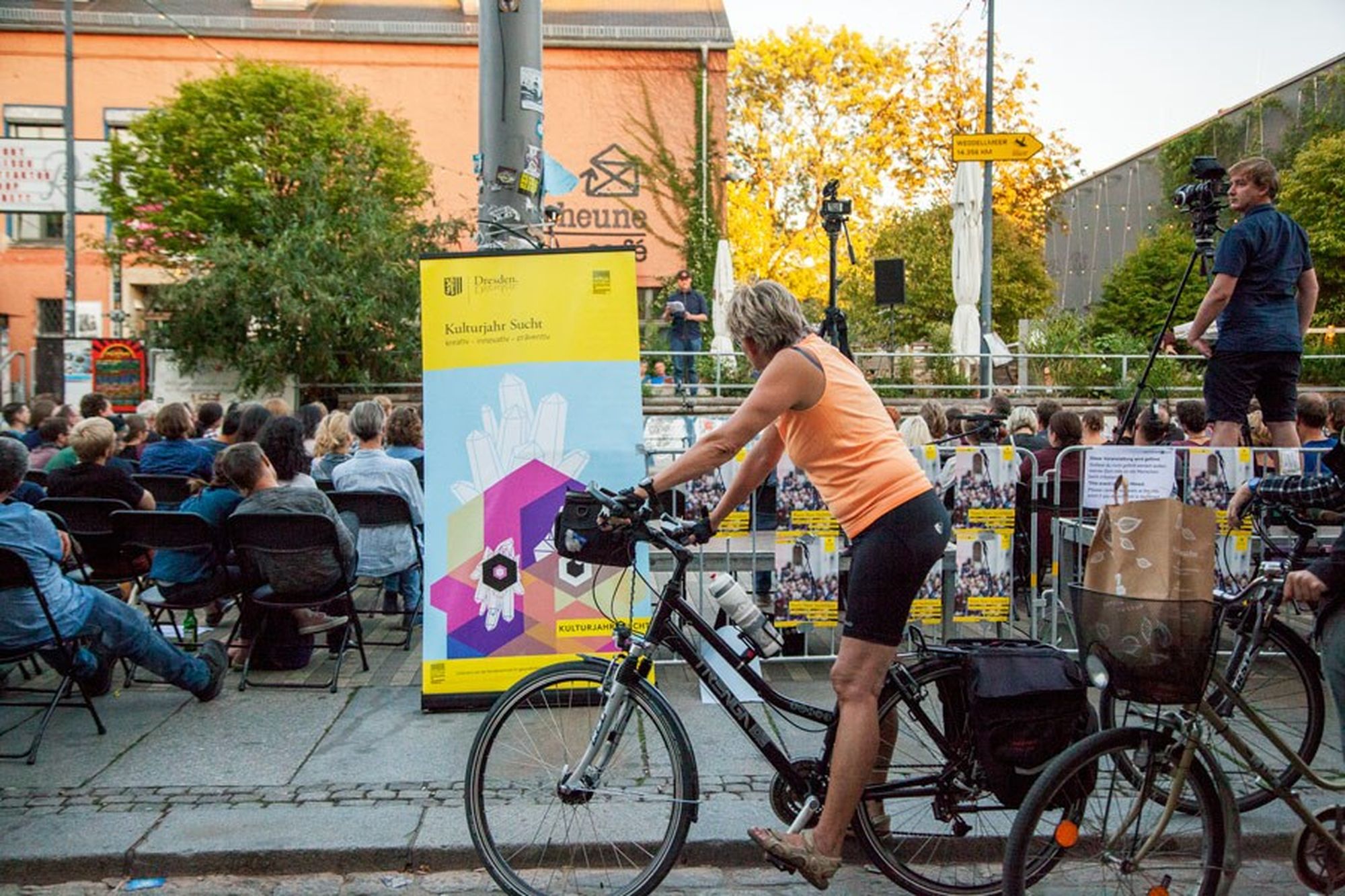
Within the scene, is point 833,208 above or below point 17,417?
above

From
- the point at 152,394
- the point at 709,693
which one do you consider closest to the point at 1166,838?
the point at 709,693

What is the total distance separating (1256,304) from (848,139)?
97.3ft

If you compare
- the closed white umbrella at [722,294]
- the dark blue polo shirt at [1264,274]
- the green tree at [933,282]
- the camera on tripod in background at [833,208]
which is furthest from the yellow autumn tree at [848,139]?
the dark blue polo shirt at [1264,274]

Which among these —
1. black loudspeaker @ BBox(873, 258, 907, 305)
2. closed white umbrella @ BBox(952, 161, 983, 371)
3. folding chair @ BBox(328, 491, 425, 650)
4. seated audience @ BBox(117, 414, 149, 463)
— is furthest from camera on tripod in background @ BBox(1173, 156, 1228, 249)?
closed white umbrella @ BBox(952, 161, 983, 371)

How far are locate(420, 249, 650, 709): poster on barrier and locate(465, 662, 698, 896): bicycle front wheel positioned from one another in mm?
1825

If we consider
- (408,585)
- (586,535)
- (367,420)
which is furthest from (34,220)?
(586,535)

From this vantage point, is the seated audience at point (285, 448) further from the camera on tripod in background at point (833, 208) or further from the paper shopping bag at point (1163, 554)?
the camera on tripod in background at point (833, 208)

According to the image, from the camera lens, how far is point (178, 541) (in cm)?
608

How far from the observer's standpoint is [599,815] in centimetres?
355

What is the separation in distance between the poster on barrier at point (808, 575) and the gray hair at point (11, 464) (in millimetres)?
3540

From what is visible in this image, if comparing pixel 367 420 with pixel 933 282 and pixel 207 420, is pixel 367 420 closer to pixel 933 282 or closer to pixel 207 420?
pixel 207 420

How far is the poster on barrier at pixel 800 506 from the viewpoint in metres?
5.65

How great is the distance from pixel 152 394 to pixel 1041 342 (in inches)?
553

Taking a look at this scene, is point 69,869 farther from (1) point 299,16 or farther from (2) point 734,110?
(2) point 734,110
